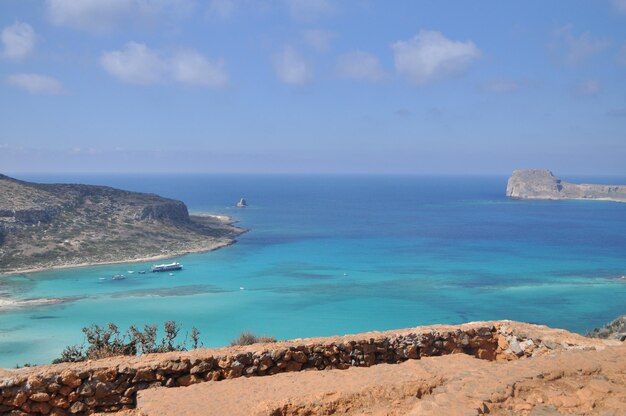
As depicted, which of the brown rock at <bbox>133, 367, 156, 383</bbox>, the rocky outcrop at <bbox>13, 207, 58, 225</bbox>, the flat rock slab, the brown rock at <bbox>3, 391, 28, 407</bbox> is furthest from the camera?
the rocky outcrop at <bbox>13, 207, 58, 225</bbox>

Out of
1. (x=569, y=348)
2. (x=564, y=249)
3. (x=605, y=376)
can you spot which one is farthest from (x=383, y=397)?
(x=564, y=249)

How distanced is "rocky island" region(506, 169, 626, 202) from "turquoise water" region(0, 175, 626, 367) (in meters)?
85.5

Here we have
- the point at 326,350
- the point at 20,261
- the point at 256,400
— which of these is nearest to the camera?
the point at 256,400

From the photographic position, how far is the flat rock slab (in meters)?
5.64

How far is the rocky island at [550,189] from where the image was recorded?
16338 centimetres

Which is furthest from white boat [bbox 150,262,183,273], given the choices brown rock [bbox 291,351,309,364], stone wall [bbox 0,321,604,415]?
brown rock [bbox 291,351,309,364]

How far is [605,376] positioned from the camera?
258 inches

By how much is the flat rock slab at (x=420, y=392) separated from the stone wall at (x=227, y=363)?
0.76 m

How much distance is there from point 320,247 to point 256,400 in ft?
210

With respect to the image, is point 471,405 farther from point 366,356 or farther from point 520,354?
point 520,354

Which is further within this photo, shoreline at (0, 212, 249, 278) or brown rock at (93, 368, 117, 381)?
shoreline at (0, 212, 249, 278)

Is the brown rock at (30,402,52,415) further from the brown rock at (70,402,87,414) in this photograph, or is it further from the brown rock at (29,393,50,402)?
the brown rock at (70,402,87,414)

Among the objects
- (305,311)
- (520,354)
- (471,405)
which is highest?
(471,405)

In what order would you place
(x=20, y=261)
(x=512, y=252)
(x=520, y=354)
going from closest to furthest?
(x=520, y=354) → (x=20, y=261) → (x=512, y=252)
